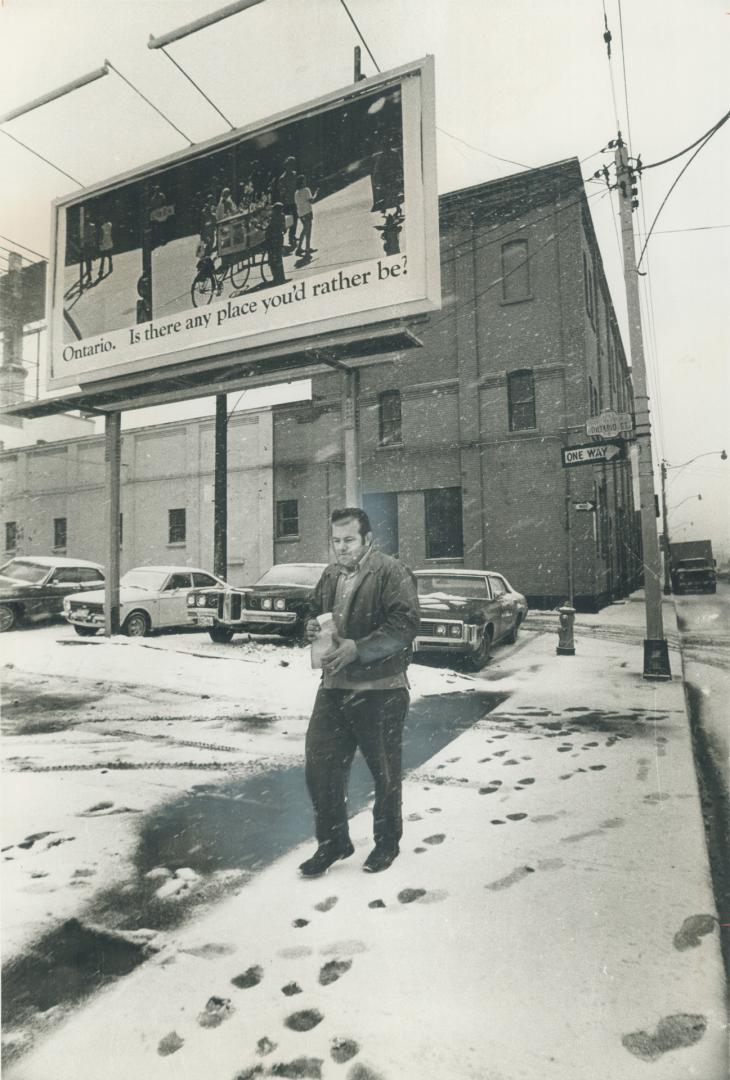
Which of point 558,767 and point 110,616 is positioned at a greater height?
point 110,616

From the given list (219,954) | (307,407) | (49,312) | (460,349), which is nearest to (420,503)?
(460,349)

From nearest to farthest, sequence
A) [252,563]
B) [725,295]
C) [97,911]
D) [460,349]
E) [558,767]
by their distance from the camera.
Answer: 1. [97,911]
2. [725,295]
3. [558,767]
4. [460,349]
5. [252,563]

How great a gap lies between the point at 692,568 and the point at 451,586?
39.8 inches

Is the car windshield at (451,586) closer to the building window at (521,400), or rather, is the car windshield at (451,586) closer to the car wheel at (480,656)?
the car wheel at (480,656)

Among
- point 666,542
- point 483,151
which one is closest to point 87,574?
point 483,151

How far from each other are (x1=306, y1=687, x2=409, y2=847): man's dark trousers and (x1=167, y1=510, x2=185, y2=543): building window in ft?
3.89

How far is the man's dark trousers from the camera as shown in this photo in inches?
82.0

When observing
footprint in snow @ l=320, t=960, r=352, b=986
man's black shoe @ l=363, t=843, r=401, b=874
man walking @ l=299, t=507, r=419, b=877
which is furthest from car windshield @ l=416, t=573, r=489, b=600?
footprint in snow @ l=320, t=960, r=352, b=986

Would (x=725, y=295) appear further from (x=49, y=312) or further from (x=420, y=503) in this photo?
(x=49, y=312)

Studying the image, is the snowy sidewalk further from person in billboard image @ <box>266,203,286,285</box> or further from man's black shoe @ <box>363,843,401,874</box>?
person in billboard image @ <box>266,203,286,285</box>

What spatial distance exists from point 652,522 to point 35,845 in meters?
2.62

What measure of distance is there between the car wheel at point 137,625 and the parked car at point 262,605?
34 cm

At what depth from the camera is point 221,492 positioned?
283cm

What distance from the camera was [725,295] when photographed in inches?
80.3
